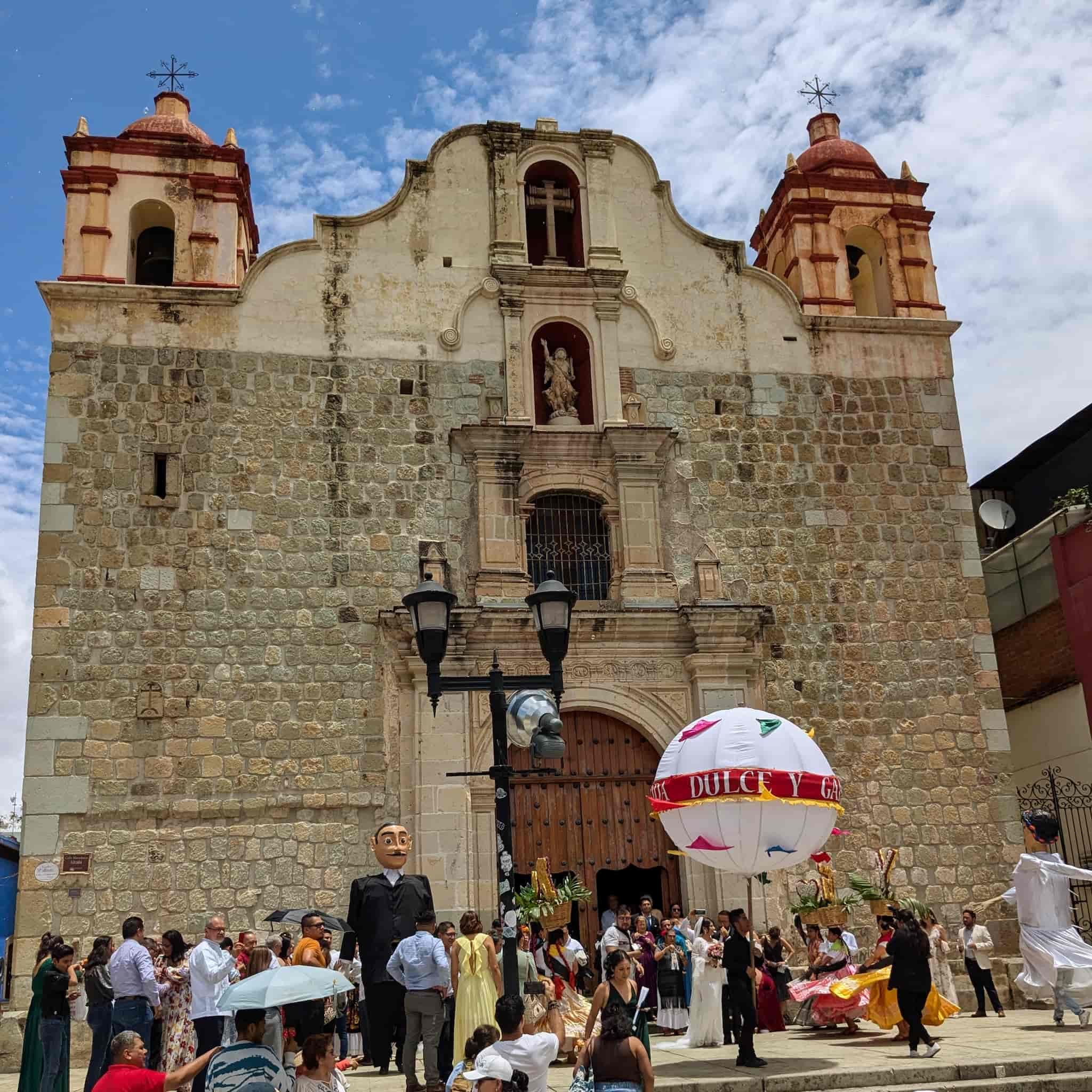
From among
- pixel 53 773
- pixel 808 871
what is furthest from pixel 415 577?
pixel 808 871

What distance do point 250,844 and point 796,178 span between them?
11.5 metres

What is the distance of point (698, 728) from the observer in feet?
32.7

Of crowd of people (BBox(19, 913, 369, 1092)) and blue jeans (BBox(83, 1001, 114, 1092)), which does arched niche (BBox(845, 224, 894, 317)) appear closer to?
crowd of people (BBox(19, 913, 369, 1092))

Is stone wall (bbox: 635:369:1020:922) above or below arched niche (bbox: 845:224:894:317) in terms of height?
below

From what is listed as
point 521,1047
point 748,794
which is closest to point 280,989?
point 521,1047

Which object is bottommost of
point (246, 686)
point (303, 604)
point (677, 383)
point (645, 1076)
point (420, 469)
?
point (645, 1076)

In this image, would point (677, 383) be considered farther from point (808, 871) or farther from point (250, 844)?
point (250, 844)

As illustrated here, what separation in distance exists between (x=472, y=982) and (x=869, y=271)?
1312 cm

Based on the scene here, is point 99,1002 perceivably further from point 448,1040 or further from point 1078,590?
point 1078,590

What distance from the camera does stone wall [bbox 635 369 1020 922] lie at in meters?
14.8

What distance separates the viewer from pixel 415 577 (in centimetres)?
1477

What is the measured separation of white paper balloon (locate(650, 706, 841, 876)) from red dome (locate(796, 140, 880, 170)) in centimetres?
1106

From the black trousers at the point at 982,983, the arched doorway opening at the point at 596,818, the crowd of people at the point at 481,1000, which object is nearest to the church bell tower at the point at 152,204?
the arched doorway opening at the point at 596,818

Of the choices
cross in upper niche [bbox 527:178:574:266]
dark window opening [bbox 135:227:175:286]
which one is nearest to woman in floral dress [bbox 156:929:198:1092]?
dark window opening [bbox 135:227:175:286]
